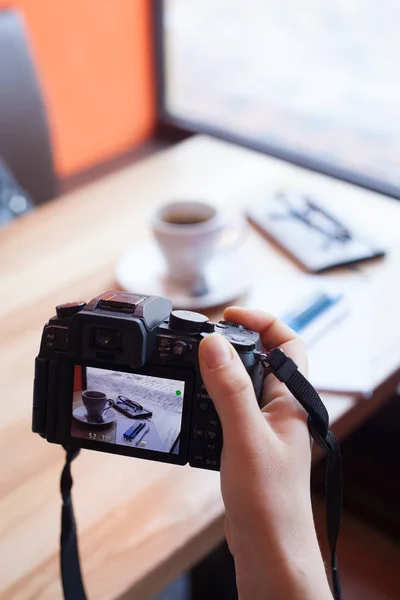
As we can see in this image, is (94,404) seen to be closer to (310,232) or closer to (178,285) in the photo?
(178,285)

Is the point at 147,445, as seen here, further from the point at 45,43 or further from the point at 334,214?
the point at 45,43

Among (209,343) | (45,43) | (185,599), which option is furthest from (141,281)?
(45,43)

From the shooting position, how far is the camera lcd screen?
2.12 feet

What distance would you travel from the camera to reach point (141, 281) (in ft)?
3.36

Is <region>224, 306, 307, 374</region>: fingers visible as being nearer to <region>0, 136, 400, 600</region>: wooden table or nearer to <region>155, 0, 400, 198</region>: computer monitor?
<region>0, 136, 400, 600</region>: wooden table

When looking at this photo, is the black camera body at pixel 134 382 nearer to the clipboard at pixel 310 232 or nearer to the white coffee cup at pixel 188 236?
the white coffee cup at pixel 188 236

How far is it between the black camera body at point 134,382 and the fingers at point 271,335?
1.1 inches

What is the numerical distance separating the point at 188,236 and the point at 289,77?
188cm

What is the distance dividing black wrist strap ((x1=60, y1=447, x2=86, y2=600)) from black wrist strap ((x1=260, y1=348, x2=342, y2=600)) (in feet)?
0.74

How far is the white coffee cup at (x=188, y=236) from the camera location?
96 cm

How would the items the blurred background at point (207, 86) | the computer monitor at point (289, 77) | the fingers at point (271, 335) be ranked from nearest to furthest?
the fingers at point (271, 335), the blurred background at point (207, 86), the computer monitor at point (289, 77)

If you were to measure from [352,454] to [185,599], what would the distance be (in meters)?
0.48

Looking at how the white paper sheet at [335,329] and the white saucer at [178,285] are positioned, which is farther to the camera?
the white saucer at [178,285]

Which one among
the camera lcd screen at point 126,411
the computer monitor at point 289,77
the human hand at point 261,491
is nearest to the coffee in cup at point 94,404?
the camera lcd screen at point 126,411
